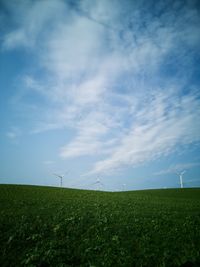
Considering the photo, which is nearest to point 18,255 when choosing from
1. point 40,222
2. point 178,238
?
point 40,222

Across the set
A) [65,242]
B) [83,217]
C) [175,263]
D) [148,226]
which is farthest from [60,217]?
[175,263]

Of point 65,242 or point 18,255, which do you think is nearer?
point 18,255

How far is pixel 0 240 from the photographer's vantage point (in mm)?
14547

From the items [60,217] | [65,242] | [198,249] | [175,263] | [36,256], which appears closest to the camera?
[175,263]

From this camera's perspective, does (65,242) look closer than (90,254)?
No

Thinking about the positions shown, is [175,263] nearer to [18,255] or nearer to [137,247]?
[137,247]

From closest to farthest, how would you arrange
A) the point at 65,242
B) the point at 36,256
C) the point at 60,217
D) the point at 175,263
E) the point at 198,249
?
the point at 175,263 < the point at 36,256 < the point at 198,249 < the point at 65,242 < the point at 60,217

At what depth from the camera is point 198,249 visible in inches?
512

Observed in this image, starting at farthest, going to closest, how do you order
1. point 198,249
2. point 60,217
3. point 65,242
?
point 60,217 → point 65,242 → point 198,249

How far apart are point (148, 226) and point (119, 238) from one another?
13.6ft

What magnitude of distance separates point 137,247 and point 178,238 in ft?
11.3

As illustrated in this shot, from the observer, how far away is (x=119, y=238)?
50.3 feet

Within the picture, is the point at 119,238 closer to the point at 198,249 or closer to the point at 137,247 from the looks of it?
the point at 137,247

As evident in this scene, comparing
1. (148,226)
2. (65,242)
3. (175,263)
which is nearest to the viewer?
(175,263)
